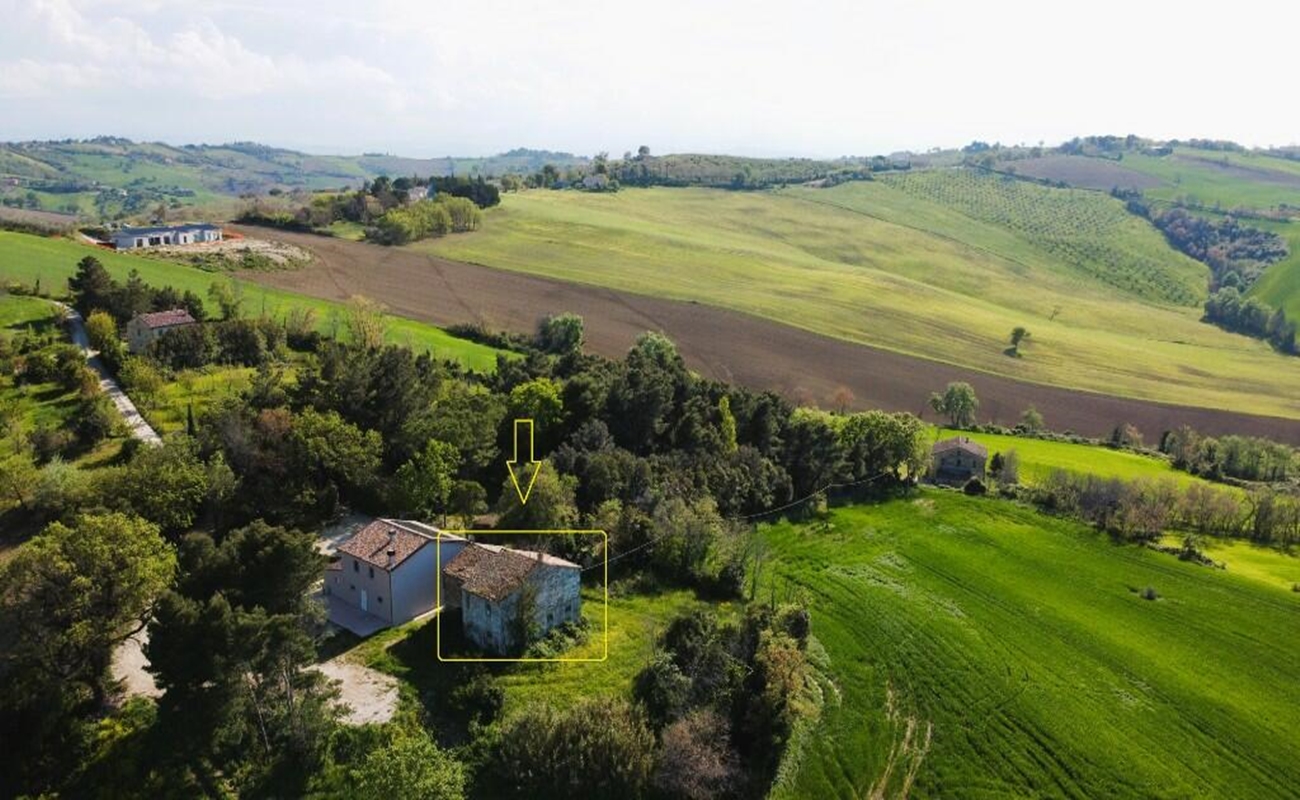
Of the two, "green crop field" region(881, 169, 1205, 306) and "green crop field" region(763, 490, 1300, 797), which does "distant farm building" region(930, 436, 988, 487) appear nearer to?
"green crop field" region(763, 490, 1300, 797)

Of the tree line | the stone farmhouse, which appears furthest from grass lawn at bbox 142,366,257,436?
the tree line

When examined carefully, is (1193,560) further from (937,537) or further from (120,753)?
(120,753)

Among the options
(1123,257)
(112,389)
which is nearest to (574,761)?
(112,389)

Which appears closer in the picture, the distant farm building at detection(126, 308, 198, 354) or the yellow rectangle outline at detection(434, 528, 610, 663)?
the yellow rectangle outline at detection(434, 528, 610, 663)

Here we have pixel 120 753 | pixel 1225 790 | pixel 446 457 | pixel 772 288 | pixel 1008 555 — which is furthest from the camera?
pixel 772 288

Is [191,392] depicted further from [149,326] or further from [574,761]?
[574,761]

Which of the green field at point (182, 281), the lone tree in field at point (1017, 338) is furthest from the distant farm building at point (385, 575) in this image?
the lone tree in field at point (1017, 338)


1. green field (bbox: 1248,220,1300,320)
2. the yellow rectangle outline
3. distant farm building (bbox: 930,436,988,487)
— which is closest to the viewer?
the yellow rectangle outline

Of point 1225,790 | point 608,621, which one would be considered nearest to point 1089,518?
point 1225,790
